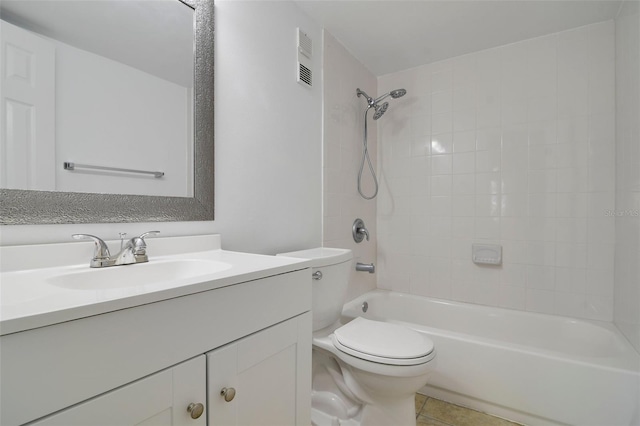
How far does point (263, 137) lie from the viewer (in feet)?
4.88

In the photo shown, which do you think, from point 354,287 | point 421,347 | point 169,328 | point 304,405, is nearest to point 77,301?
point 169,328

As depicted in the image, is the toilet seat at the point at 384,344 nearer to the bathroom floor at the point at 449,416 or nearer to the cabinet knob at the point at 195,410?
the bathroom floor at the point at 449,416

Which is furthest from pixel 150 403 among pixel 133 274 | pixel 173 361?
pixel 133 274

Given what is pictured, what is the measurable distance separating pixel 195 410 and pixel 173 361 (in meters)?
0.12

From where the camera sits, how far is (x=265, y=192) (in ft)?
4.91

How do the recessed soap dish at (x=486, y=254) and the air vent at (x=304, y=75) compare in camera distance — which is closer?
the air vent at (x=304, y=75)

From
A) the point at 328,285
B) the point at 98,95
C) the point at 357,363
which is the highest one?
the point at 98,95

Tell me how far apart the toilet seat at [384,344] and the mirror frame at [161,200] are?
2.51 feet

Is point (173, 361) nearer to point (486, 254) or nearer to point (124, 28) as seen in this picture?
point (124, 28)

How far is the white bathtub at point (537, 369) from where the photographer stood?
129 cm

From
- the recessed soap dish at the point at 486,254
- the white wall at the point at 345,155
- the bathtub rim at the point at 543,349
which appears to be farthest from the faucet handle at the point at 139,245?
the recessed soap dish at the point at 486,254

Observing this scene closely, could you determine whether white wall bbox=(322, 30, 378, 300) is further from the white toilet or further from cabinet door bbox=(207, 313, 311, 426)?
cabinet door bbox=(207, 313, 311, 426)

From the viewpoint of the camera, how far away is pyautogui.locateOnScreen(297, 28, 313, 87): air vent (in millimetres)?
1696

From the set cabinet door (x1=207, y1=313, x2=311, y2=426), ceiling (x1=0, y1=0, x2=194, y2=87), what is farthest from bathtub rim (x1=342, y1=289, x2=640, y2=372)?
ceiling (x1=0, y1=0, x2=194, y2=87)
